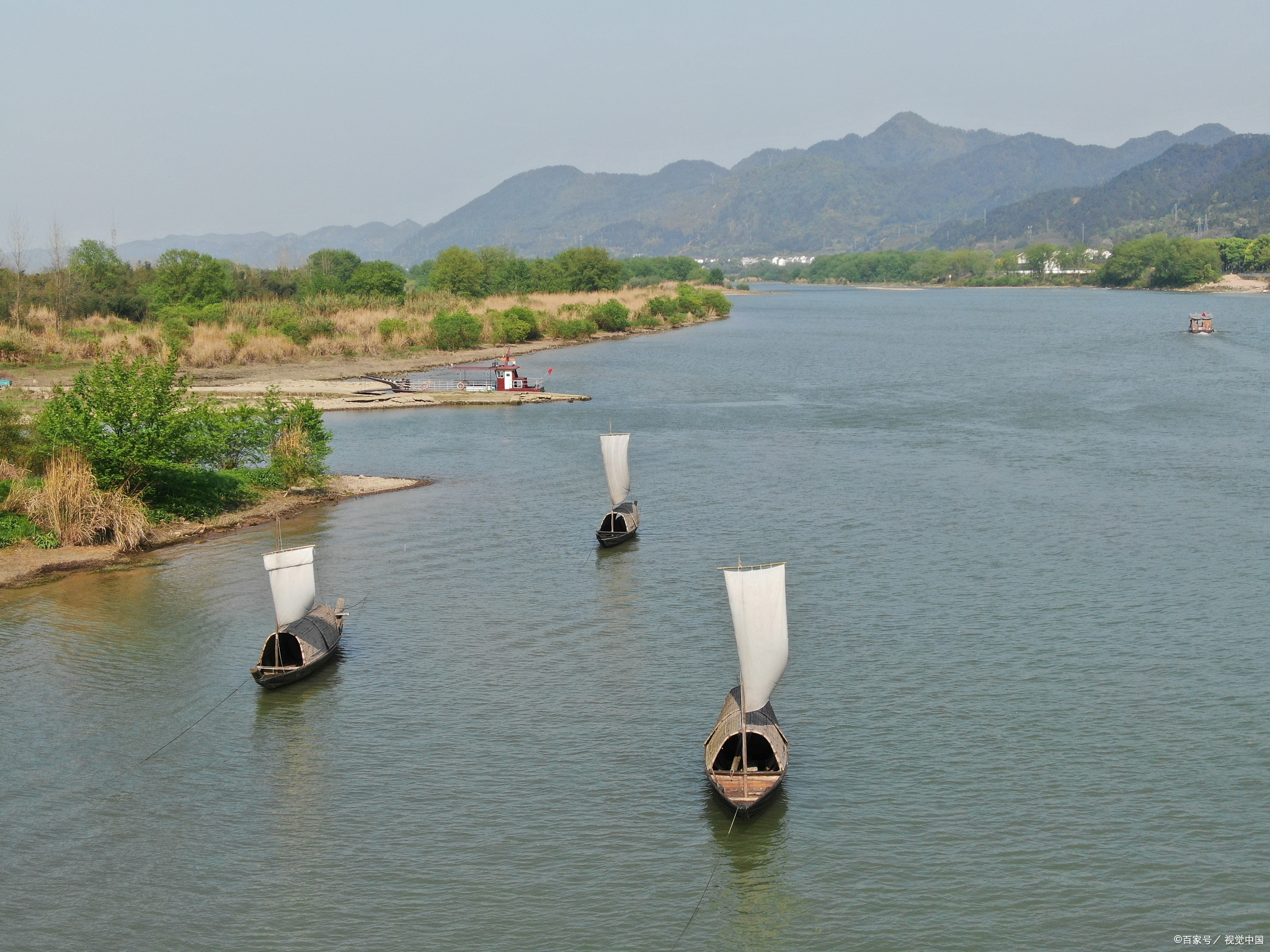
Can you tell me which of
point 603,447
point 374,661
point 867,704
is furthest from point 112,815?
point 603,447

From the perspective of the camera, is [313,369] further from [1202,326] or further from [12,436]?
[1202,326]

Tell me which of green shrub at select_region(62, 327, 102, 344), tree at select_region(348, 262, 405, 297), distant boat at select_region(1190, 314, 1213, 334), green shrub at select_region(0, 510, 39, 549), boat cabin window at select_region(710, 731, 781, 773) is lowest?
distant boat at select_region(1190, 314, 1213, 334)

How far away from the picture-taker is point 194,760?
2256cm

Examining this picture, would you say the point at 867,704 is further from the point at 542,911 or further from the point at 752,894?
the point at 542,911

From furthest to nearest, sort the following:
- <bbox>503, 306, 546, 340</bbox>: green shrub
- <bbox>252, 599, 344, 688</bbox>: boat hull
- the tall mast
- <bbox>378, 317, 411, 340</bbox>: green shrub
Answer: <bbox>503, 306, 546, 340</bbox>: green shrub, <bbox>378, 317, 411, 340</bbox>: green shrub, <bbox>252, 599, 344, 688</bbox>: boat hull, the tall mast

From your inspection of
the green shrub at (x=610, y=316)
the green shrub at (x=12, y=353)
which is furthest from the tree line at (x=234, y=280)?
the green shrub at (x=610, y=316)

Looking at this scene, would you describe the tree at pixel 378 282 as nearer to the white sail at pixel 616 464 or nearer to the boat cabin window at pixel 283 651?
the white sail at pixel 616 464

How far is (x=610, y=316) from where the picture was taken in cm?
12612

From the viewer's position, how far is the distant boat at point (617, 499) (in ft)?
123

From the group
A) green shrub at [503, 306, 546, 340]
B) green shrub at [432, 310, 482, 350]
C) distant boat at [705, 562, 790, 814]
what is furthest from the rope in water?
green shrub at [503, 306, 546, 340]

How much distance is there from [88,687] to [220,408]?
33.7m

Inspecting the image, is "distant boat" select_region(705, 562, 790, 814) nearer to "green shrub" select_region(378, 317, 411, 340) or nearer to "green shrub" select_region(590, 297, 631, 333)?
"green shrub" select_region(378, 317, 411, 340)

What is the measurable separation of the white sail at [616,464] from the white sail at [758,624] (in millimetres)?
17829

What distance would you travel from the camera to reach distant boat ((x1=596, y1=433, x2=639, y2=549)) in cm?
3744
